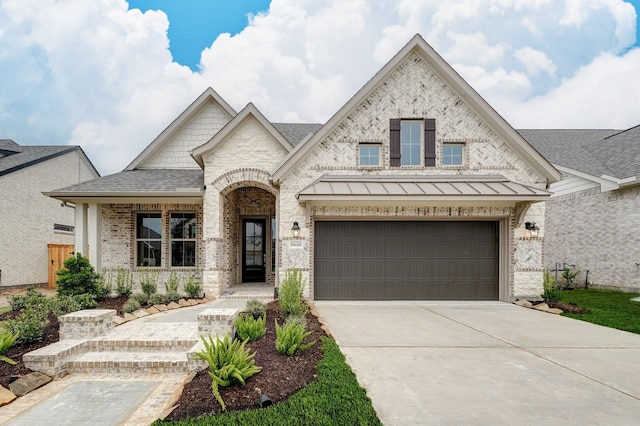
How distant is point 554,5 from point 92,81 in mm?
21563

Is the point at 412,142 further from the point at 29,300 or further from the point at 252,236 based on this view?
→ the point at 29,300

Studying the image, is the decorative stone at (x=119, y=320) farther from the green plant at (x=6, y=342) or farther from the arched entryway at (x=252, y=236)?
the arched entryway at (x=252, y=236)

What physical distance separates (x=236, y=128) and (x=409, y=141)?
5.17 metres

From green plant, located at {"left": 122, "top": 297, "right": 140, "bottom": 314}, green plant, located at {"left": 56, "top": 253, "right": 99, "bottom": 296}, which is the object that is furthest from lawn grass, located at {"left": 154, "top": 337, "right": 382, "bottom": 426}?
green plant, located at {"left": 56, "top": 253, "right": 99, "bottom": 296}

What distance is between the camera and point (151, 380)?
4469 mm

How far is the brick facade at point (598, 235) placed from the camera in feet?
36.6

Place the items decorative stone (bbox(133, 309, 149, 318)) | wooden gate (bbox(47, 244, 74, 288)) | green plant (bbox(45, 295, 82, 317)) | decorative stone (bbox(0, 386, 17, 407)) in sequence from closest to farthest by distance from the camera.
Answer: decorative stone (bbox(0, 386, 17, 407)) < green plant (bbox(45, 295, 82, 317)) < decorative stone (bbox(133, 309, 149, 318)) < wooden gate (bbox(47, 244, 74, 288))

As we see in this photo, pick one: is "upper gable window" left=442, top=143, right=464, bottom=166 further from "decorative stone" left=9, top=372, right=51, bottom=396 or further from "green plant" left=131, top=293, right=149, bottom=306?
"decorative stone" left=9, top=372, right=51, bottom=396

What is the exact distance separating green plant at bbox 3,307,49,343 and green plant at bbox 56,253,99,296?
289 cm

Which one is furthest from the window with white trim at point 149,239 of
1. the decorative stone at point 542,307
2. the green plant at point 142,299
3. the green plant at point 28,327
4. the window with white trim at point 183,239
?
the decorative stone at point 542,307

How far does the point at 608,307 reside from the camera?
29.3ft

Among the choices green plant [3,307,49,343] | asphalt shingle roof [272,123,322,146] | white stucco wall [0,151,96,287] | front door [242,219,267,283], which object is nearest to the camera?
green plant [3,307,49,343]

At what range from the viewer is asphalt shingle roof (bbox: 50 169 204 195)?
9898mm

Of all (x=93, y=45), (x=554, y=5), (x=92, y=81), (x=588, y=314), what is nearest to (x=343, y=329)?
(x=588, y=314)
